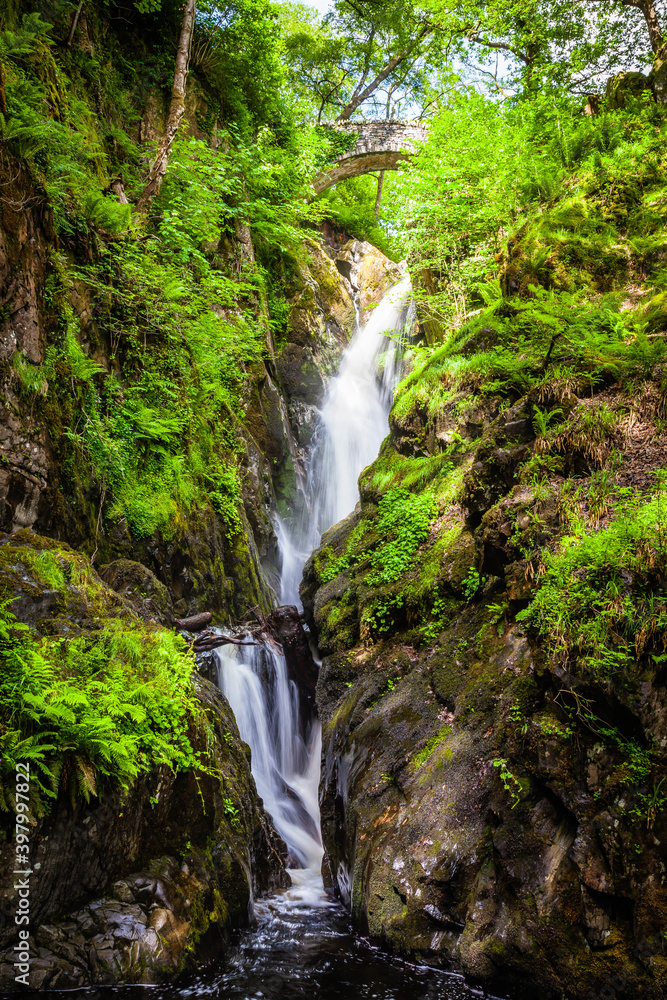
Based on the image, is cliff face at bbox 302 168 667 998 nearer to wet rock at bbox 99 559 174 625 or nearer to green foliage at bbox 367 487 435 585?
green foliage at bbox 367 487 435 585

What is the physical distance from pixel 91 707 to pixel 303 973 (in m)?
2.91

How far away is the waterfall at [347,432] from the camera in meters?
14.4

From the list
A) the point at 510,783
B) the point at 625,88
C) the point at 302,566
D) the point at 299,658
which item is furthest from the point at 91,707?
the point at 625,88

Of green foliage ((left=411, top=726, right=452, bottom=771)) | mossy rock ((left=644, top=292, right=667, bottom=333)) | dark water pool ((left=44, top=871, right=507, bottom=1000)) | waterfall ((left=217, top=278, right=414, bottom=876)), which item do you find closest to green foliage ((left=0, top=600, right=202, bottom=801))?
dark water pool ((left=44, top=871, right=507, bottom=1000))

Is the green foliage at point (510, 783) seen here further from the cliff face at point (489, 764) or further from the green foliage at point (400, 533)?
the green foliage at point (400, 533)

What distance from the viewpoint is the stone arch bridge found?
19000 mm

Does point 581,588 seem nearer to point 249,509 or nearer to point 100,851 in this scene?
point 100,851

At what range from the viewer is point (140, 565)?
715 centimetres

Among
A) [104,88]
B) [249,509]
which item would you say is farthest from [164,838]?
[104,88]

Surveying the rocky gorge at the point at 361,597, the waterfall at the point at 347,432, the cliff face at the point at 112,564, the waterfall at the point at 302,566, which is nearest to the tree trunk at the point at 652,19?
the rocky gorge at the point at 361,597

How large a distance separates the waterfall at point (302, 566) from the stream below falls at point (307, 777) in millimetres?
24

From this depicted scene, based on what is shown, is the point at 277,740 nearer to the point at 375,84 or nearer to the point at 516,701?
the point at 516,701

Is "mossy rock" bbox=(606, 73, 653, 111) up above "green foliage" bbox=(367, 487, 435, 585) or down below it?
above

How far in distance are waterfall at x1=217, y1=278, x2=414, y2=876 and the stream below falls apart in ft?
0.08
